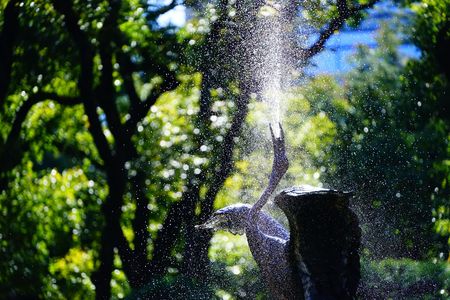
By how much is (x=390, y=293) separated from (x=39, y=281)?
206 inches

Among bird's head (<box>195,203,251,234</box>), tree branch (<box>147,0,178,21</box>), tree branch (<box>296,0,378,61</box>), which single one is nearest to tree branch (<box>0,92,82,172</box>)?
tree branch (<box>147,0,178,21</box>)

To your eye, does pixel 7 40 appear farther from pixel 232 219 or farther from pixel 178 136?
pixel 232 219

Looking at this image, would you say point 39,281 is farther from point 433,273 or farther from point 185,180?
point 433,273

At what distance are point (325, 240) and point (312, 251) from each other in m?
0.09

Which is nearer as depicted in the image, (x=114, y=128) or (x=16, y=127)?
(x=16, y=127)

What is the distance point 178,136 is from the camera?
379 inches

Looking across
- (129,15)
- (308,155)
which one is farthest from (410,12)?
(129,15)

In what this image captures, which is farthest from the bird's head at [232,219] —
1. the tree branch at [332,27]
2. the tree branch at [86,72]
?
the tree branch at [86,72]

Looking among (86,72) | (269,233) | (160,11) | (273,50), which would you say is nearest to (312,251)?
(269,233)

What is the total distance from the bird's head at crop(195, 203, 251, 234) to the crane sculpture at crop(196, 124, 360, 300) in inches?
9.2

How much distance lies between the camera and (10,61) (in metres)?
9.16

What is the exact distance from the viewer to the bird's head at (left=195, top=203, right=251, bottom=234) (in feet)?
12.4

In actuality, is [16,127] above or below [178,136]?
above

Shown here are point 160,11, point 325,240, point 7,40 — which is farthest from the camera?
point 160,11
